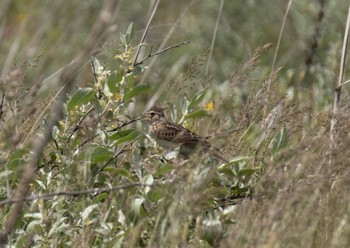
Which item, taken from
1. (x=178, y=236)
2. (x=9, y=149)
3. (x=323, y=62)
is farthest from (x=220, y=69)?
(x=178, y=236)

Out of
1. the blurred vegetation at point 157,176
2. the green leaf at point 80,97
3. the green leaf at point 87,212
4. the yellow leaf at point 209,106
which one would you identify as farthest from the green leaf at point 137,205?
the yellow leaf at point 209,106

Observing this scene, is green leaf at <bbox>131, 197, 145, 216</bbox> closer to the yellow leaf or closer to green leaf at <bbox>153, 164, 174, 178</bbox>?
green leaf at <bbox>153, 164, 174, 178</bbox>

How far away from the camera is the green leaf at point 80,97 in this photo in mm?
3590

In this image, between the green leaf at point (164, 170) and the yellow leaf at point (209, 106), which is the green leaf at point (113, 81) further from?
the yellow leaf at point (209, 106)

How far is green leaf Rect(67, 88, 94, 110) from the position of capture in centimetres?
359

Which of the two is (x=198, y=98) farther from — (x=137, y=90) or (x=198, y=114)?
(x=137, y=90)

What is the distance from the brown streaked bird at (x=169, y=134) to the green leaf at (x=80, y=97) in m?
0.41

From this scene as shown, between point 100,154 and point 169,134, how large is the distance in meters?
1.09

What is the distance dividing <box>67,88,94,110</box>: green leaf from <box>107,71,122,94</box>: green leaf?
0.08m

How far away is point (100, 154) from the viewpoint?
343cm

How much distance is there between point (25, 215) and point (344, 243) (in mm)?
1066

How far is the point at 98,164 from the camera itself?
358 centimetres

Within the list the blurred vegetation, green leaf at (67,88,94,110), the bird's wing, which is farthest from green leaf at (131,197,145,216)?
the bird's wing

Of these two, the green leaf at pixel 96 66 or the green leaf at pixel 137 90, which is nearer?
the green leaf at pixel 137 90
